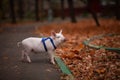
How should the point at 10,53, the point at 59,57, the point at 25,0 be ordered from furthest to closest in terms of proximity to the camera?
the point at 25,0 → the point at 10,53 → the point at 59,57

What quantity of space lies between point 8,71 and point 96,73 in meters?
2.86

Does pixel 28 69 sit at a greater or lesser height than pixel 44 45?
lesser

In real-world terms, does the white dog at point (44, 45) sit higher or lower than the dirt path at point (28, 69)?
higher

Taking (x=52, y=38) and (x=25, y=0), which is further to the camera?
(x=25, y=0)

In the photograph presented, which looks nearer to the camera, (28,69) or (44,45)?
(28,69)

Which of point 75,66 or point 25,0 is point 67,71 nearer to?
point 75,66

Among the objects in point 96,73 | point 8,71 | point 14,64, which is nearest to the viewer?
point 96,73

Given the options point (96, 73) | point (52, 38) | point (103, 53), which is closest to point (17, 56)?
point (52, 38)

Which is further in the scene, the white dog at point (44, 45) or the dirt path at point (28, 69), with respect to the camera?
the white dog at point (44, 45)

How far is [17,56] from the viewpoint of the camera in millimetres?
14055

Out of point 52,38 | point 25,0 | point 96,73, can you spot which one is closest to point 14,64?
point 52,38

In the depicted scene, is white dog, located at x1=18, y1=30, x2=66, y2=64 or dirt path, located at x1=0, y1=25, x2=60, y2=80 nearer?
dirt path, located at x1=0, y1=25, x2=60, y2=80

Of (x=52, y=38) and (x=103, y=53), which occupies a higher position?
(x=52, y=38)

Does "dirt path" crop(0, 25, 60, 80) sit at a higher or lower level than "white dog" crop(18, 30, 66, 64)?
lower
